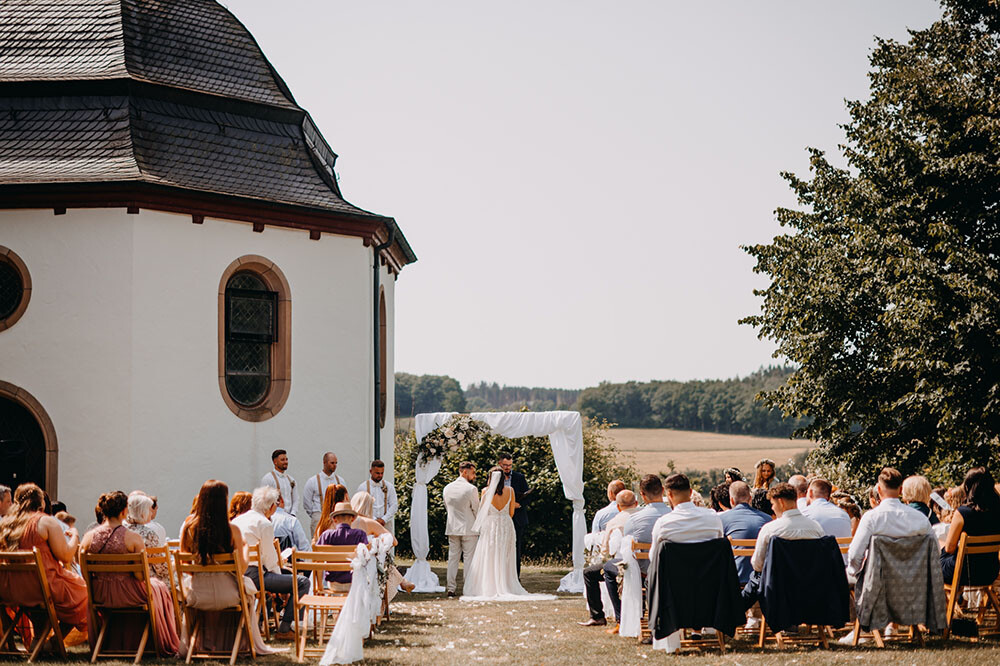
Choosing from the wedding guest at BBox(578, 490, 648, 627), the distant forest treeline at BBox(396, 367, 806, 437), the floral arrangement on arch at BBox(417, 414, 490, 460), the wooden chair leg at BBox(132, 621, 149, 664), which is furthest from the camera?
the distant forest treeline at BBox(396, 367, 806, 437)

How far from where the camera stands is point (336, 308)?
16.6 meters

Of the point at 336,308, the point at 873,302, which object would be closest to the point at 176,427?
the point at 336,308

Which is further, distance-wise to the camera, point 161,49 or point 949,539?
point 161,49

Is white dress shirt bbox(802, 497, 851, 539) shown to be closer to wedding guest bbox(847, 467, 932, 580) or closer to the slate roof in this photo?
wedding guest bbox(847, 467, 932, 580)

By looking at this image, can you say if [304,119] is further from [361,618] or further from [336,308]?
[361,618]

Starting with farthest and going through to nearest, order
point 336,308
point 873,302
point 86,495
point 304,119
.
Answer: point 873,302 < point 304,119 < point 336,308 < point 86,495

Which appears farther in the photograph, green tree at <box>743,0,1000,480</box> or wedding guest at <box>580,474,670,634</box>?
green tree at <box>743,0,1000,480</box>

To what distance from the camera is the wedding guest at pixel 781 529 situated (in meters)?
9.39

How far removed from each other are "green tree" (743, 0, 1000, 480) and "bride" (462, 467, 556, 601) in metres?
11.0

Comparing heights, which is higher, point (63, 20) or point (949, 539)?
point (63, 20)

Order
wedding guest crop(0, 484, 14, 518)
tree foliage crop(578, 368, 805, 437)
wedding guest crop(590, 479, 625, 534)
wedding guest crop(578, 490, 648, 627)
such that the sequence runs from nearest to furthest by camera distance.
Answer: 1. wedding guest crop(0, 484, 14, 518)
2. wedding guest crop(578, 490, 648, 627)
3. wedding guest crop(590, 479, 625, 534)
4. tree foliage crop(578, 368, 805, 437)

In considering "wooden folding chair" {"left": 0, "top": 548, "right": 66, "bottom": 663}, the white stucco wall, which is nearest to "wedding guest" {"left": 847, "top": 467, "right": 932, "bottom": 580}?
"wooden folding chair" {"left": 0, "top": 548, "right": 66, "bottom": 663}

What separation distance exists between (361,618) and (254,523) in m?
1.33

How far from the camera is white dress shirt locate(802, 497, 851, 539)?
1034 centimetres
